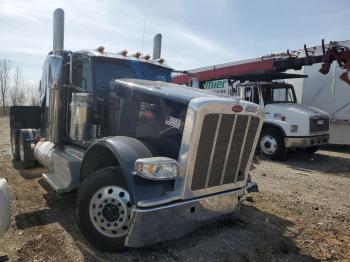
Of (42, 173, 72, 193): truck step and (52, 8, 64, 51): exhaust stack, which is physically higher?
(52, 8, 64, 51): exhaust stack

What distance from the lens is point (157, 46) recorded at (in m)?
7.99

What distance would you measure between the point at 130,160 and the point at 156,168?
0.32m

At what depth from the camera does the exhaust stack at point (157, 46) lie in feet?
26.2

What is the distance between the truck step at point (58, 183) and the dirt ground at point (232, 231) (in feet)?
1.38

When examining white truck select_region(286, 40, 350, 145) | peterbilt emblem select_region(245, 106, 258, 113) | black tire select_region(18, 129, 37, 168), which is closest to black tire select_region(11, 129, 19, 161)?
black tire select_region(18, 129, 37, 168)

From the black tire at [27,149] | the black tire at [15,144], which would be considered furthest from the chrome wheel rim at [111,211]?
the black tire at [15,144]

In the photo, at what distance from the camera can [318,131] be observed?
1105cm

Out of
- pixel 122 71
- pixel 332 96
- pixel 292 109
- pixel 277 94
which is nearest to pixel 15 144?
pixel 122 71

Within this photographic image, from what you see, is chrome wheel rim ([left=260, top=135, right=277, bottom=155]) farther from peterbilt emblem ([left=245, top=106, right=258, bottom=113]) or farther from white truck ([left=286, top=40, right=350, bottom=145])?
peterbilt emblem ([left=245, top=106, right=258, bottom=113])

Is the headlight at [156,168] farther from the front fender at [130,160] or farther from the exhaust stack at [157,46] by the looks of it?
the exhaust stack at [157,46]

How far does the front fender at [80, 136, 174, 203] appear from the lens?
12.5 ft

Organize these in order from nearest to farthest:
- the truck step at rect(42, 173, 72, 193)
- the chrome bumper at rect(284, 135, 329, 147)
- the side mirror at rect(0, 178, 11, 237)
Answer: the side mirror at rect(0, 178, 11, 237) < the truck step at rect(42, 173, 72, 193) < the chrome bumper at rect(284, 135, 329, 147)

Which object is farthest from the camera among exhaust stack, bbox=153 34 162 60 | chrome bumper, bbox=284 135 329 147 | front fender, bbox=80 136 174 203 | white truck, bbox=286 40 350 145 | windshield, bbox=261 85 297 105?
white truck, bbox=286 40 350 145

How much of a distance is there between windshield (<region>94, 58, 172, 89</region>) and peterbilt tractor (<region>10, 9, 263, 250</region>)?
14 millimetres
